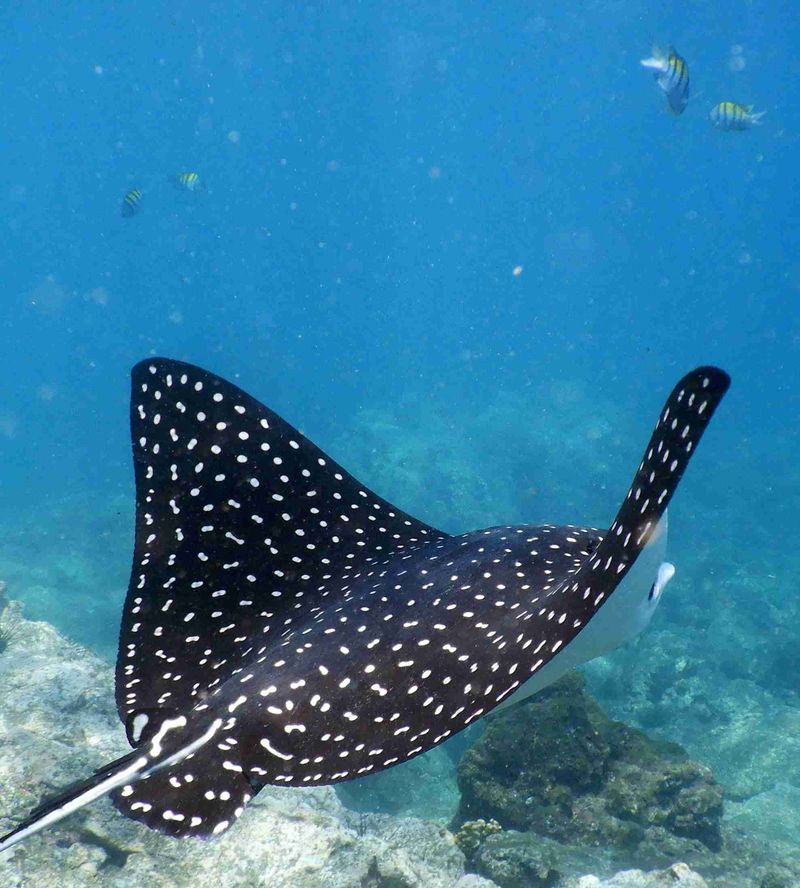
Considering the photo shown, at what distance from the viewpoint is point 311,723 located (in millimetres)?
2271

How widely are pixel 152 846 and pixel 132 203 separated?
15880 mm

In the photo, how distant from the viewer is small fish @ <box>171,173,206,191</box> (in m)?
15.5

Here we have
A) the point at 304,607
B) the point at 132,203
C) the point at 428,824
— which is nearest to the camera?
the point at 304,607

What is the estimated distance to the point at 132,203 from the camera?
16047 mm

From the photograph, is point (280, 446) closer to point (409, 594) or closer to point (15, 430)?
point (409, 594)

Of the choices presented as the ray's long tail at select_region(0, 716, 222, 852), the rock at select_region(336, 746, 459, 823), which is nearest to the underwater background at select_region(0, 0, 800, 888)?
the rock at select_region(336, 746, 459, 823)

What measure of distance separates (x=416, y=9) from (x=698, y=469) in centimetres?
6614

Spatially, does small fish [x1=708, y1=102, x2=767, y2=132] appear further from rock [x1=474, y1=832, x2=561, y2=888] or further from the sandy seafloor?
rock [x1=474, y1=832, x2=561, y2=888]

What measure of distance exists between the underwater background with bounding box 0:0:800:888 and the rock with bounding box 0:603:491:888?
2463mm

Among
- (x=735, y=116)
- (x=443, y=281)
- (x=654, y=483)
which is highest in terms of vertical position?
(x=443, y=281)

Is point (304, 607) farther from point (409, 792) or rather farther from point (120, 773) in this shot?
point (409, 792)

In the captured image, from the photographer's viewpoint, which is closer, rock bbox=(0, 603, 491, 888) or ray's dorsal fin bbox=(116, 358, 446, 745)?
ray's dorsal fin bbox=(116, 358, 446, 745)

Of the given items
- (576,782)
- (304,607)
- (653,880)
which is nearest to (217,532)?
(304,607)

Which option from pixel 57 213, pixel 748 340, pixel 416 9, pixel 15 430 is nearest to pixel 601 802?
pixel 15 430
